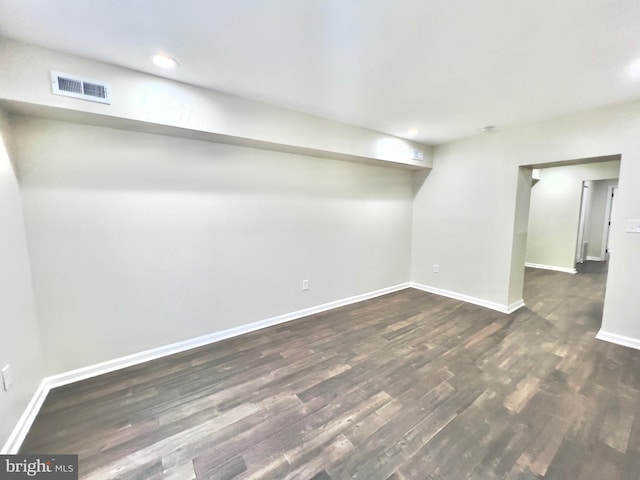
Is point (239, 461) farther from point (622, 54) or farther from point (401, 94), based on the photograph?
point (622, 54)

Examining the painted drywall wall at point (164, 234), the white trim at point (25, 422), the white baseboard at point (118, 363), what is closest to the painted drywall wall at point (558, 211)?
the painted drywall wall at point (164, 234)

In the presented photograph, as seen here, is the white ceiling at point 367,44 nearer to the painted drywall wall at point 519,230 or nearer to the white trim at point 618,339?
Result: the painted drywall wall at point 519,230

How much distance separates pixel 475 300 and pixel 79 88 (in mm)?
4956

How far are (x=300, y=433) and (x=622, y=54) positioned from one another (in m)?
3.34

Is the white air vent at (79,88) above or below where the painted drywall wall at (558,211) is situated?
above

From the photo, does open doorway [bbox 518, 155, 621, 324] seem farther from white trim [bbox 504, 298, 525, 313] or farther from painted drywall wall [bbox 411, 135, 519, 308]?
painted drywall wall [bbox 411, 135, 519, 308]

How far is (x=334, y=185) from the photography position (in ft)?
12.0

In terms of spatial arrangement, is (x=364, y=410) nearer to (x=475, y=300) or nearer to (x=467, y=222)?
(x=475, y=300)

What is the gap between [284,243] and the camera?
3.26 metres

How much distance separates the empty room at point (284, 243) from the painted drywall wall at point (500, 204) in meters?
0.03

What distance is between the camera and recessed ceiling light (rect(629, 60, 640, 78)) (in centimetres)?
190

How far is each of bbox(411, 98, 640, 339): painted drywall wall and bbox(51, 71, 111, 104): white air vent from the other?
423 centimetres

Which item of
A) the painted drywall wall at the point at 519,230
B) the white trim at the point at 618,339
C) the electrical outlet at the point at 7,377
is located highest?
the painted drywall wall at the point at 519,230

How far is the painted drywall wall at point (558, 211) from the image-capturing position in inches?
229
